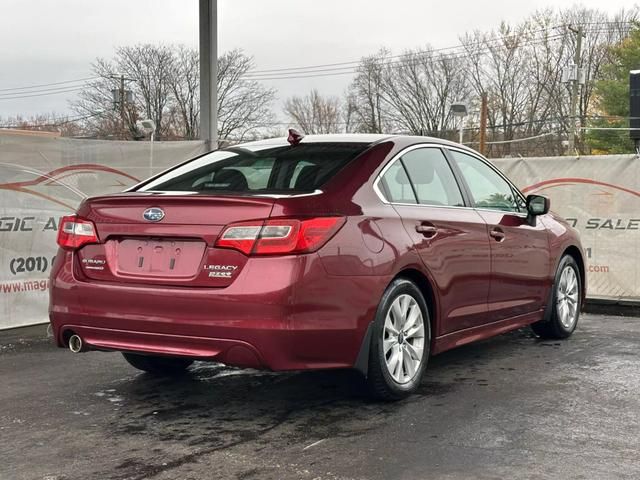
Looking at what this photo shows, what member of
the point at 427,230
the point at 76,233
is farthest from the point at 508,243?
the point at 76,233

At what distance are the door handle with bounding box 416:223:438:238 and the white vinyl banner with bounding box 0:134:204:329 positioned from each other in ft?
13.4

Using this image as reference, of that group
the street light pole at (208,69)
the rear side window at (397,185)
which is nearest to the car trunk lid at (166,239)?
the rear side window at (397,185)

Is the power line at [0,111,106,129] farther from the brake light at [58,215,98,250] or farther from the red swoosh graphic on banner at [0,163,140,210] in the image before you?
the brake light at [58,215,98,250]

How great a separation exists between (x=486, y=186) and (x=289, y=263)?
246 cm

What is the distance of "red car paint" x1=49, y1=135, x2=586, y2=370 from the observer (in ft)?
13.3

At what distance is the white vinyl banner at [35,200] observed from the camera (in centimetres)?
718

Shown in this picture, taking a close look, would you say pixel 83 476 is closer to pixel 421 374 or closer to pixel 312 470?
pixel 312 470

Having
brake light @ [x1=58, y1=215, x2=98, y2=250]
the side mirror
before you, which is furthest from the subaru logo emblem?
the side mirror

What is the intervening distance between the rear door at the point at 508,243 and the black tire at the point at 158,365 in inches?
87.1

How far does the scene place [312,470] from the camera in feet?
11.7

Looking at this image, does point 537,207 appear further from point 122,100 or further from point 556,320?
point 122,100

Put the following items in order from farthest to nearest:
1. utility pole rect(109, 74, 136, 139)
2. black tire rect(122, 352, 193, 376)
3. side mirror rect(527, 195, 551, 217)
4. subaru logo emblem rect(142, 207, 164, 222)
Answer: utility pole rect(109, 74, 136, 139) → side mirror rect(527, 195, 551, 217) → black tire rect(122, 352, 193, 376) → subaru logo emblem rect(142, 207, 164, 222)

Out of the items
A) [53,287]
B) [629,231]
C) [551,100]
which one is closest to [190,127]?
[551,100]

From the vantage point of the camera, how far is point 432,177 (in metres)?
5.33
